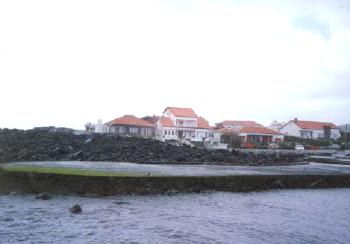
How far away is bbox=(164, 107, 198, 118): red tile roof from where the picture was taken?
292ft

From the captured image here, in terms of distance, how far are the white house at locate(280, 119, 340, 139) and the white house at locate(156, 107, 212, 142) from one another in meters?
29.1

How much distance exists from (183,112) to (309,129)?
38470 millimetres

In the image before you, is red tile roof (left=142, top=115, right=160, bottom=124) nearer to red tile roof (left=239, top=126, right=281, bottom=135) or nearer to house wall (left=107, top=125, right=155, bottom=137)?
house wall (left=107, top=125, right=155, bottom=137)

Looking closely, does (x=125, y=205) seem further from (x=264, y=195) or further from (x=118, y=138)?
(x=118, y=138)

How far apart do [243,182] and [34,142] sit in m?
28.8

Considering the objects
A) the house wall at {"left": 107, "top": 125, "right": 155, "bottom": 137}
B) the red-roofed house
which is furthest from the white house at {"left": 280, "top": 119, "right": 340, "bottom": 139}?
the red-roofed house

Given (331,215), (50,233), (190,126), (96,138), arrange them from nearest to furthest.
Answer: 1. (50,233)
2. (331,215)
3. (96,138)
4. (190,126)

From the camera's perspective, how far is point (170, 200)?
68.4 feet

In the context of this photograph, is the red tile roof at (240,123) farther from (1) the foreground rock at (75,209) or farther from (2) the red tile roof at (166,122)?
(1) the foreground rock at (75,209)

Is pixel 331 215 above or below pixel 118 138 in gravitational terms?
below

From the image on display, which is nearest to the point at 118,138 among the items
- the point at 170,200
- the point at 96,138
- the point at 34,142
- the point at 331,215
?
the point at 96,138

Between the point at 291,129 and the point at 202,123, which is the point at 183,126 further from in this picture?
the point at 291,129

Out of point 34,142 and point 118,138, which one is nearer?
point 34,142

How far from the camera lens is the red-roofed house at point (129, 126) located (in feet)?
271
